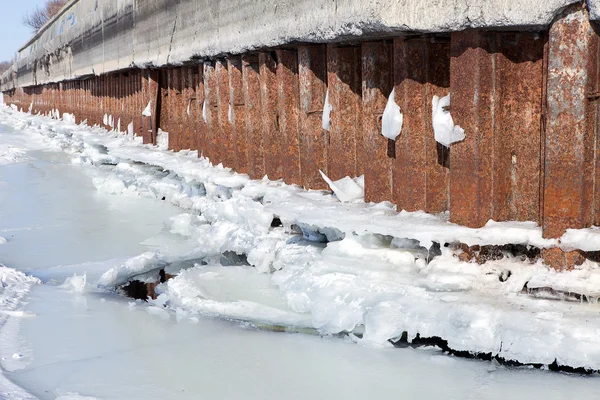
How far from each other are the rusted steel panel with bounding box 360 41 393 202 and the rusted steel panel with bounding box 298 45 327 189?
2.49 feet

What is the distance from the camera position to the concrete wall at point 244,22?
3.55 meters

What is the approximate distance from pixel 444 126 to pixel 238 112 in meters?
3.50

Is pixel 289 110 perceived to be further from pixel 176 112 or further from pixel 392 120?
pixel 176 112

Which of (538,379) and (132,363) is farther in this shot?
(132,363)

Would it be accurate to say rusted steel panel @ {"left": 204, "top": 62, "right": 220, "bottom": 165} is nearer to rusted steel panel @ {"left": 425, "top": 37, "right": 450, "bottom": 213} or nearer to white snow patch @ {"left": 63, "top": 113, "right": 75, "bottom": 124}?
rusted steel panel @ {"left": 425, "top": 37, "right": 450, "bottom": 213}

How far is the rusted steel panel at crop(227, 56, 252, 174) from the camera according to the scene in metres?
7.07

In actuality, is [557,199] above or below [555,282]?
above

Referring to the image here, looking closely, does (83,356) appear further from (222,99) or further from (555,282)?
(222,99)

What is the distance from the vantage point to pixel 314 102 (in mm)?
5480

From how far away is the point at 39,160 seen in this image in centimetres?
1478

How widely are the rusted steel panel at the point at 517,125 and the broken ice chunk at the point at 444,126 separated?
209 mm

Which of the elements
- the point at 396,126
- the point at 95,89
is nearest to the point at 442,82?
the point at 396,126

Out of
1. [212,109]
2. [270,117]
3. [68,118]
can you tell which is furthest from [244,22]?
[68,118]

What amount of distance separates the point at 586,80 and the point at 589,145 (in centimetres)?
32
